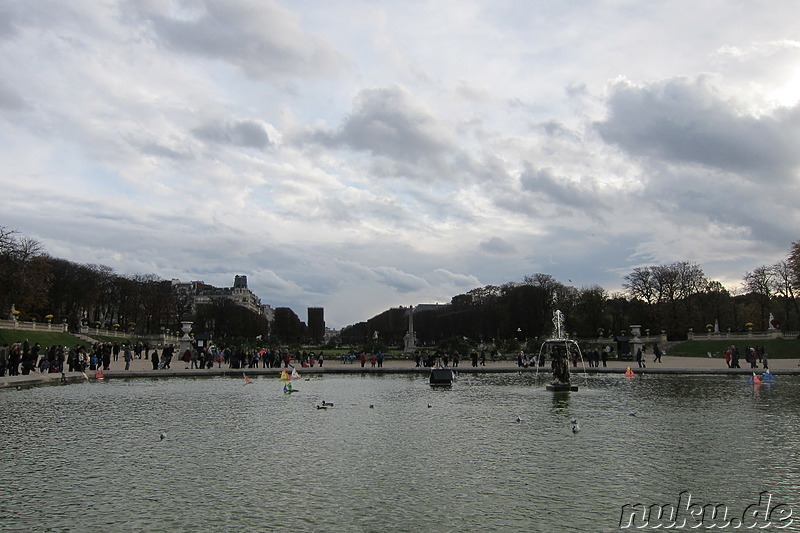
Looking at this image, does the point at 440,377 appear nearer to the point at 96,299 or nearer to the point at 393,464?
the point at 393,464

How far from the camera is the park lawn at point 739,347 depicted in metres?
58.2

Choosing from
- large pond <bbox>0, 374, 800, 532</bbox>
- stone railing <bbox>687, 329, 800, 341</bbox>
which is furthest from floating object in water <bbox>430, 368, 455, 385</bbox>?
stone railing <bbox>687, 329, 800, 341</bbox>

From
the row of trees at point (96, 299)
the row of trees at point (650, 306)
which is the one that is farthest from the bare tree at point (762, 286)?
the row of trees at point (96, 299)

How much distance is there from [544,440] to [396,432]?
3637 mm

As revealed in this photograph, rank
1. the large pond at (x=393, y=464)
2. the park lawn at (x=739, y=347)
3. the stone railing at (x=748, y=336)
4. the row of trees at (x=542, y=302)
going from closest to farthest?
the large pond at (x=393, y=464)
the park lawn at (x=739, y=347)
the stone railing at (x=748, y=336)
the row of trees at (x=542, y=302)

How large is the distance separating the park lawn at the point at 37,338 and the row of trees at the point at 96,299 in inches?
171

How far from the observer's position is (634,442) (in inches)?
567

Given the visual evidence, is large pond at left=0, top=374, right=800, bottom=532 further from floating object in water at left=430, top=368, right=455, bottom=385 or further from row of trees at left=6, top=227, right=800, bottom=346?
row of trees at left=6, top=227, right=800, bottom=346

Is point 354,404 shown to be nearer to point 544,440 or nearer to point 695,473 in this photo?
point 544,440

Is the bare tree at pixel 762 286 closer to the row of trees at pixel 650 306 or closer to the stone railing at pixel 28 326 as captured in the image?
the row of trees at pixel 650 306

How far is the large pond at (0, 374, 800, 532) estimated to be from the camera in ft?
29.5

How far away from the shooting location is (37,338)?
62.6 metres

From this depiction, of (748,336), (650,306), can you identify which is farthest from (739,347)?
(650,306)

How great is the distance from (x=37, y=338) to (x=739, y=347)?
69.4 metres
